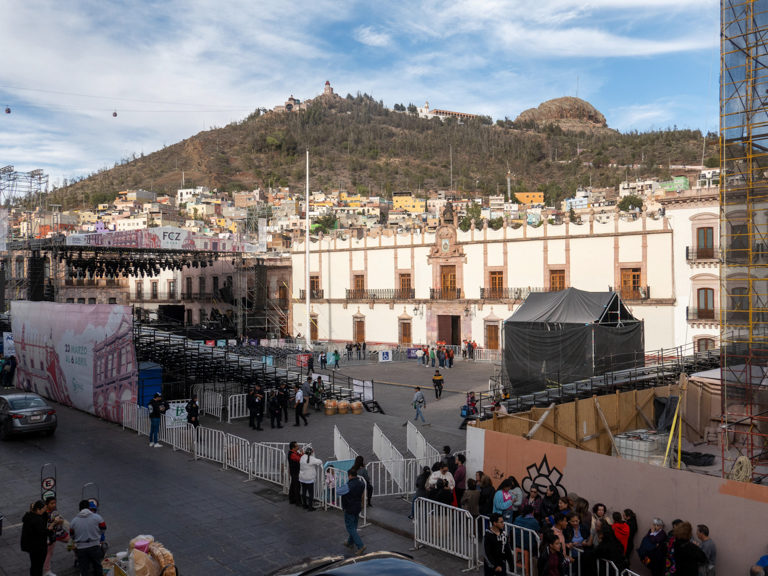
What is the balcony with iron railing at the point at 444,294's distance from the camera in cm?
4116

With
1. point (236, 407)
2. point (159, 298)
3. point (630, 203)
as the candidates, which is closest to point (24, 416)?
point (236, 407)

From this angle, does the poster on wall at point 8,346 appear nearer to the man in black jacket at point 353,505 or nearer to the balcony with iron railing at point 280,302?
the balcony with iron railing at point 280,302

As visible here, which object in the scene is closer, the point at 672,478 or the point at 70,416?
the point at 672,478

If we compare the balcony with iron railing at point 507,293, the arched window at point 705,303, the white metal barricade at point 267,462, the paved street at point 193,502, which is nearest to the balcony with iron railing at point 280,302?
the balcony with iron railing at point 507,293

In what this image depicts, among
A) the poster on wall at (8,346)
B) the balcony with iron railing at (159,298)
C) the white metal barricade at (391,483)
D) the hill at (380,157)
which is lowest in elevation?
the white metal barricade at (391,483)

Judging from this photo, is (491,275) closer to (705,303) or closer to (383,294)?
(383,294)

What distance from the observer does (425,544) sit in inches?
392

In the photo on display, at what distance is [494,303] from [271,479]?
2777 centimetres

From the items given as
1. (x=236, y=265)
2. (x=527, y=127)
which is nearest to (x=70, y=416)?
(x=236, y=265)

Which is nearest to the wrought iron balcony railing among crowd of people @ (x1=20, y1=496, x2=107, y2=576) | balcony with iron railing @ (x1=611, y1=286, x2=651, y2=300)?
balcony with iron railing @ (x1=611, y1=286, x2=651, y2=300)

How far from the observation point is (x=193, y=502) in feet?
38.9

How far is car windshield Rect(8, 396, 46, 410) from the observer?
17.1 m

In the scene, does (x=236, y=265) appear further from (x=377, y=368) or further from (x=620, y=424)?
(x=620, y=424)

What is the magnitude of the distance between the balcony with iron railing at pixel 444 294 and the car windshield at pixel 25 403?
27.8 metres
